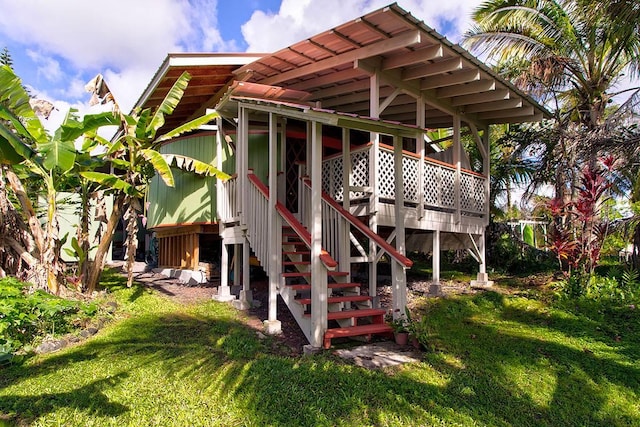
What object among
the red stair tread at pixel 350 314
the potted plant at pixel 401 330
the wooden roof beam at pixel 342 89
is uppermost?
the wooden roof beam at pixel 342 89

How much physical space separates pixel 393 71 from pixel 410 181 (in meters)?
2.19

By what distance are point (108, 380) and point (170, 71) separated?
259 inches

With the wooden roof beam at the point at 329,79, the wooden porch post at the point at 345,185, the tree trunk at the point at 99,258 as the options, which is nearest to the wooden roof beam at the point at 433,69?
the wooden roof beam at the point at 329,79

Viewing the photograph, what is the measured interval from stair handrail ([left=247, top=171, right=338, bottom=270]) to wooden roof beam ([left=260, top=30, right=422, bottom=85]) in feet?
7.67

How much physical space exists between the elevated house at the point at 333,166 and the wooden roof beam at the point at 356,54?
21 mm

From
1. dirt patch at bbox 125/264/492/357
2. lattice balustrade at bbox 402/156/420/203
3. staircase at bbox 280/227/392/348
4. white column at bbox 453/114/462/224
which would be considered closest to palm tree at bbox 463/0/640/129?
white column at bbox 453/114/462/224

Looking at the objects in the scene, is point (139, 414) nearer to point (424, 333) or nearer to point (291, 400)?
point (291, 400)

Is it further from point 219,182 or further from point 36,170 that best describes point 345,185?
point 36,170

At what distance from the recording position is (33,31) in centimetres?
1655

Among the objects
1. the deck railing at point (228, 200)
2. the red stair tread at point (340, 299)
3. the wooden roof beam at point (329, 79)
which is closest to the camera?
the red stair tread at point (340, 299)

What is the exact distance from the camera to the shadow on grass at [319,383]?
413 centimetres

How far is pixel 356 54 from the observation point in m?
7.87

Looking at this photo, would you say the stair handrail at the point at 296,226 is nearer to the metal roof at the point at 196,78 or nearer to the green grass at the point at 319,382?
the green grass at the point at 319,382

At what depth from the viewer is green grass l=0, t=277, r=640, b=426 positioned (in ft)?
13.5
